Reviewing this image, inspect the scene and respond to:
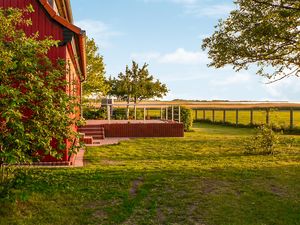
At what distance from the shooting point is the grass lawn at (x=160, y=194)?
8.41 meters

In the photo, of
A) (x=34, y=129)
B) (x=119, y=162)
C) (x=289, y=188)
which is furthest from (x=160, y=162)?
(x=34, y=129)

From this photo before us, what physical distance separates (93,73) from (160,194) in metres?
33.3

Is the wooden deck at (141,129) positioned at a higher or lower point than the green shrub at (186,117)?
lower

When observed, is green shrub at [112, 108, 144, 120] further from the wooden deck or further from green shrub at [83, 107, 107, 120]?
the wooden deck

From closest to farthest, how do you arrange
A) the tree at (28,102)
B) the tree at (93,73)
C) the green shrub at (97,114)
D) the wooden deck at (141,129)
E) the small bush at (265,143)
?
the tree at (28,102) → the small bush at (265,143) → the wooden deck at (141,129) → the green shrub at (97,114) → the tree at (93,73)

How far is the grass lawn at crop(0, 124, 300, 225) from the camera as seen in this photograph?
841cm

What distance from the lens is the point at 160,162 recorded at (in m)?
14.2

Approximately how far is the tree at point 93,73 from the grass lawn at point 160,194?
27.4m

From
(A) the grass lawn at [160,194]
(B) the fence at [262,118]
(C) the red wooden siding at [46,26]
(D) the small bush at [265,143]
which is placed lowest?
(A) the grass lawn at [160,194]

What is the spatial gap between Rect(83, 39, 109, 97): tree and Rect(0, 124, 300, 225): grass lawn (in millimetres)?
27394

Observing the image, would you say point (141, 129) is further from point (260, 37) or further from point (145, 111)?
point (260, 37)

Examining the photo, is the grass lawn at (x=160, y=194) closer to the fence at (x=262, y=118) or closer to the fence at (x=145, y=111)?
the fence at (x=262, y=118)

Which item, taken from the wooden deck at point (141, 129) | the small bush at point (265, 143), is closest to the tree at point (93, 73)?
the wooden deck at point (141, 129)

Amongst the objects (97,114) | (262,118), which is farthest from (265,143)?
(262,118)
